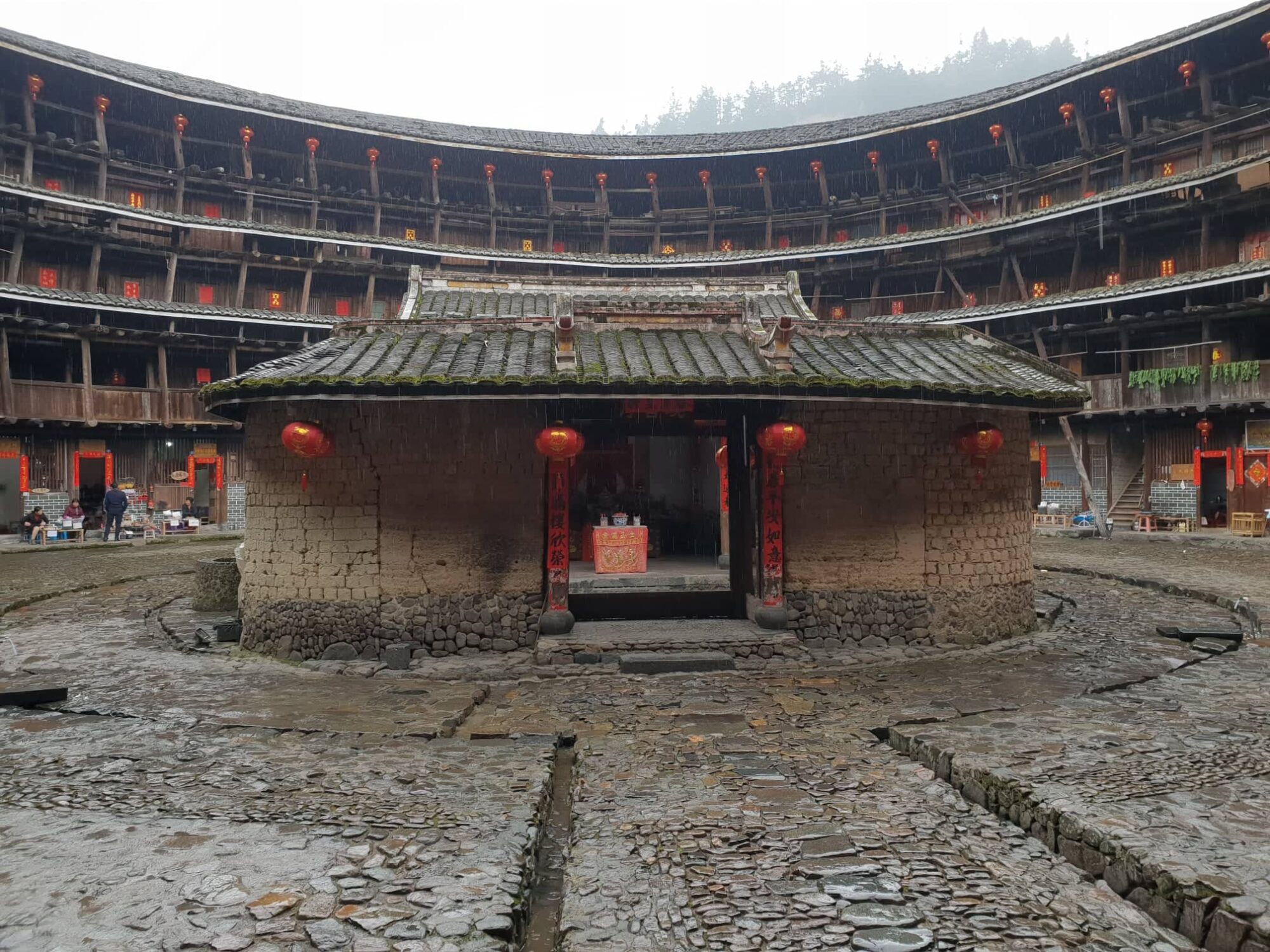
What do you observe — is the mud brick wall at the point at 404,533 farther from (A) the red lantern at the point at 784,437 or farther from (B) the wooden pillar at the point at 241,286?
(B) the wooden pillar at the point at 241,286

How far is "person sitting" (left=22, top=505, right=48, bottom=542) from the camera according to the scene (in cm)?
2338

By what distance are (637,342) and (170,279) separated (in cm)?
2521

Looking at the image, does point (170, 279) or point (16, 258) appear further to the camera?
point (170, 279)

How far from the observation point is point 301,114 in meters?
30.4

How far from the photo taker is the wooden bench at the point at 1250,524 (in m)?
22.4

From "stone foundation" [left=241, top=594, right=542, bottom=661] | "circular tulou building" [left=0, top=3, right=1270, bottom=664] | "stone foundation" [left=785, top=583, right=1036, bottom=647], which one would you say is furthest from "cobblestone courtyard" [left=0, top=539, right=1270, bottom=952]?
"circular tulou building" [left=0, top=3, right=1270, bottom=664]

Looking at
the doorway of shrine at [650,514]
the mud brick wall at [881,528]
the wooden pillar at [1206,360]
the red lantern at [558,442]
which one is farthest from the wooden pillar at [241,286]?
the wooden pillar at [1206,360]

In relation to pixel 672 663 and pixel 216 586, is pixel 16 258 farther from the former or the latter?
pixel 672 663

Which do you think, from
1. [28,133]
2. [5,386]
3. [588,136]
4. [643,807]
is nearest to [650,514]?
[643,807]

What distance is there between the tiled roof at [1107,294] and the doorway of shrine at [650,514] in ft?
26.1

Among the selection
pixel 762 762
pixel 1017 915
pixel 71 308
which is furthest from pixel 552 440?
pixel 71 308

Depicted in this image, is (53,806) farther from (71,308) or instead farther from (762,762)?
(71,308)

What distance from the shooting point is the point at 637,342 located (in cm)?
998

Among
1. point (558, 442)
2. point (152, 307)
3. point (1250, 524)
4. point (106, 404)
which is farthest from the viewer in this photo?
point (152, 307)
